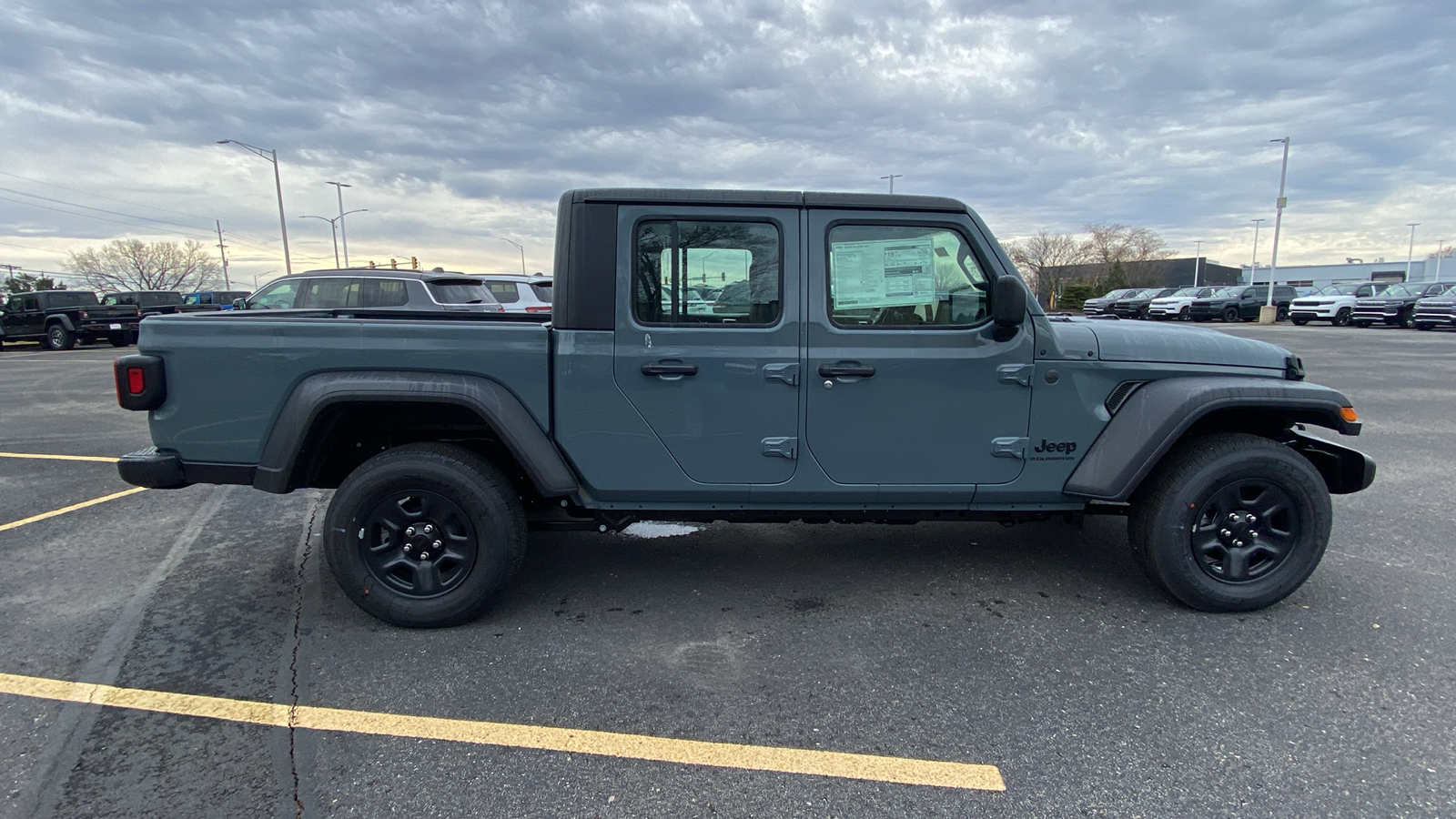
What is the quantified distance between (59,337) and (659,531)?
81.0 feet

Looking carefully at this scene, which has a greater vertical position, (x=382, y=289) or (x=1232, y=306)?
(x=382, y=289)

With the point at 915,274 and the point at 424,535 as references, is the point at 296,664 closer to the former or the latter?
the point at 424,535

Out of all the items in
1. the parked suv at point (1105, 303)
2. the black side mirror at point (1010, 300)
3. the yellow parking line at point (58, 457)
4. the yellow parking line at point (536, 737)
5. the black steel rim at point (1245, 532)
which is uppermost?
the black side mirror at point (1010, 300)

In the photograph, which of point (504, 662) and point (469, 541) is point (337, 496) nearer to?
point (469, 541)

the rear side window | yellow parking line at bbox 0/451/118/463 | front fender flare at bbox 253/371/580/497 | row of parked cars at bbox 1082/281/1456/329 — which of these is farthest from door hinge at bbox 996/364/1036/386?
row of parked cars at bbox 1082/281/1456/329

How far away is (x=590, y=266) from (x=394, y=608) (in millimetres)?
1753

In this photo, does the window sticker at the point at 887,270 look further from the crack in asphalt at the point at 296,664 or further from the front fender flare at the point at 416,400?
the crack in asphalt at the point at 296,664

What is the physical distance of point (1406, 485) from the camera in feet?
18.4

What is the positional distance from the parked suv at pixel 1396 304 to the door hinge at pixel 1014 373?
31.3m

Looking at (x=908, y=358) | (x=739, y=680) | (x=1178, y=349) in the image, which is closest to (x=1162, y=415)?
(x=1178, y=349)

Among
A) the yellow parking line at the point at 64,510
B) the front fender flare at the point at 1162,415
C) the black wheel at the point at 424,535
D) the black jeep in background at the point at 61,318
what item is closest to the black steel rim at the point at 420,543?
the black wheel at the point at 424,535

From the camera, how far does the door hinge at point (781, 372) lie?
3307mm

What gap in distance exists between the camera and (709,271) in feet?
11.1

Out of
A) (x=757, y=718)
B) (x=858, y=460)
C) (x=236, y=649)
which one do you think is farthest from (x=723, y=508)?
(x=236, y=649)
